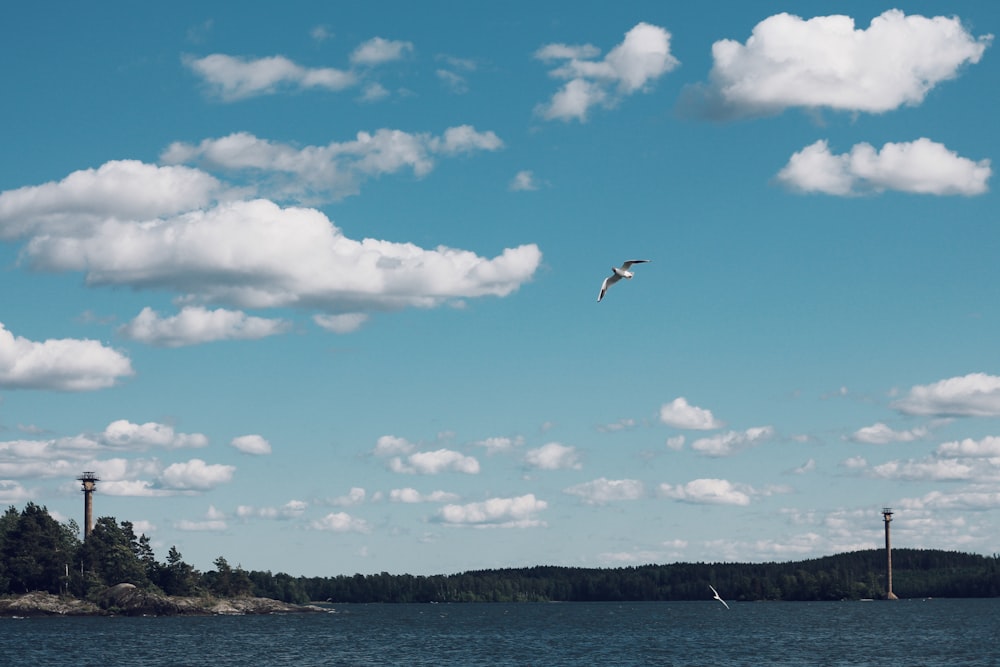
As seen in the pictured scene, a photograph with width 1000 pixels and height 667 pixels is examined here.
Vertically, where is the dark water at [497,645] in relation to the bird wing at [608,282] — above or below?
below

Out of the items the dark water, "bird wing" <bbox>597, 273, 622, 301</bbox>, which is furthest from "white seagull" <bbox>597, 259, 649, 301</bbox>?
the dark water

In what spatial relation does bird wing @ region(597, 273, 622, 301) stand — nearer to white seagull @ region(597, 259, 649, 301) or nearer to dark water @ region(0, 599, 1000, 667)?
white seagull @ region(597, 259, 649, 301)

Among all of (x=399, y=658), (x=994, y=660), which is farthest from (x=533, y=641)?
(x=994, y=660)

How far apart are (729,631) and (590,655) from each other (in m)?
63.8

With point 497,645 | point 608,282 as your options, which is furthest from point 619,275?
point 497,645

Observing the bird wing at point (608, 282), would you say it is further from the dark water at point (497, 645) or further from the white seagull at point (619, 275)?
the dark water at point (497, 645)

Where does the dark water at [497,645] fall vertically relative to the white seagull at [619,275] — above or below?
below

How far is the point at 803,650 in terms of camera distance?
13275 centimetres

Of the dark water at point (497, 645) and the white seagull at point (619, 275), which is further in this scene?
the dark water at point (497, 645)

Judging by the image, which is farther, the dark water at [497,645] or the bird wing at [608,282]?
the dark water at [497,645]

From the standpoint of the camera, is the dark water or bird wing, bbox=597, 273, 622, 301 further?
the dark water

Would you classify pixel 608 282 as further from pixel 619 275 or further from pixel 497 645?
pixel 497 645

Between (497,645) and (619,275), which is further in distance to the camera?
(497,645)

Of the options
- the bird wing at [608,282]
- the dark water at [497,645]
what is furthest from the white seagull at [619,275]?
the dark water at [497,645]
